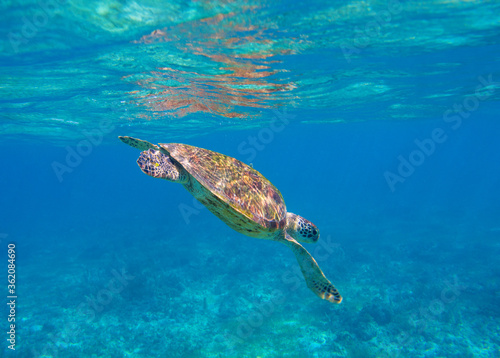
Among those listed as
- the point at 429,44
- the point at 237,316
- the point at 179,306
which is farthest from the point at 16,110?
the point at 429,44

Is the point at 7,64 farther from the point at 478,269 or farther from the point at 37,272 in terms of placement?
the point at 478,269

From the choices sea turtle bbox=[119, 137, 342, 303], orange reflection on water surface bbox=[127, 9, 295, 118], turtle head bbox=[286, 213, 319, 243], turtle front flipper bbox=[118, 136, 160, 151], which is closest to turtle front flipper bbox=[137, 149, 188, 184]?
sea turtle bbox=[119, 137, 342, 303]

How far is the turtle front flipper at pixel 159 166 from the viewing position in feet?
15.6

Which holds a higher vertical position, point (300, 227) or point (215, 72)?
point (215, 72)

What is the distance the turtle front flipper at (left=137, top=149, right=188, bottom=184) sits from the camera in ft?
15.6

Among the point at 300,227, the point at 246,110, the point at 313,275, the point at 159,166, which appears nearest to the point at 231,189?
the point at 159,166

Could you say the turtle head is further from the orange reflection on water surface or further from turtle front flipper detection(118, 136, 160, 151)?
the orange reflection on water surface

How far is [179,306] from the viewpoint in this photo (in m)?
12.6

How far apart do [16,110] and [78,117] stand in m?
3.67

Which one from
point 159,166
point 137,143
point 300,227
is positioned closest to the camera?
point 159,166

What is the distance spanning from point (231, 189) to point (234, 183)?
225 millimetres

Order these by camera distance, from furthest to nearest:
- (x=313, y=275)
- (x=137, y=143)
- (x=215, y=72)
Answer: (x=215, y=72), (x=313, y=275), (x=137, y=143)

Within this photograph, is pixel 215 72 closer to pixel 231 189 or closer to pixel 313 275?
pixel 231 189

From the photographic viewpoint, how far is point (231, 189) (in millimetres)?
5375
